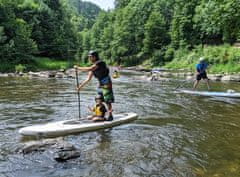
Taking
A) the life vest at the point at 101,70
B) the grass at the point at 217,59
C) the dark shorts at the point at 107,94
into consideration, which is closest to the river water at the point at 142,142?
the dark shorts at the point at 107,94

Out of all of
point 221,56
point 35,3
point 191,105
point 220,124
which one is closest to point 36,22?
point 35,3

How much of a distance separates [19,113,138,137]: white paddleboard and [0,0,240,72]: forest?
13.5 meters

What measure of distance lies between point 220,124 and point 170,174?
456 cm

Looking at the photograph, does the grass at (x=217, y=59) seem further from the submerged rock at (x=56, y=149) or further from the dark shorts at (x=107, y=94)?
the submerged rock at (x=56, y=149)

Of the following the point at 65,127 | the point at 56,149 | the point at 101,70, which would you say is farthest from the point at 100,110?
the point at 56,149

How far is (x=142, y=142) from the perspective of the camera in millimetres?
7809

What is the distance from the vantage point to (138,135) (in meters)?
8.48

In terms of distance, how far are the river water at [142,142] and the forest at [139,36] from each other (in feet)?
35.6

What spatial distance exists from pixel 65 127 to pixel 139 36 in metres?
53.0

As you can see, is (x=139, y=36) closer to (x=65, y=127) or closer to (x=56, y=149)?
(x=65, y=127)

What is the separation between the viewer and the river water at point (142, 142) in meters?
5.95

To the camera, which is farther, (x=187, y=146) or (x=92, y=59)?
(x=92, y=59)

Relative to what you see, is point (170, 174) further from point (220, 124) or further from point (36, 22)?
point (36, 22)

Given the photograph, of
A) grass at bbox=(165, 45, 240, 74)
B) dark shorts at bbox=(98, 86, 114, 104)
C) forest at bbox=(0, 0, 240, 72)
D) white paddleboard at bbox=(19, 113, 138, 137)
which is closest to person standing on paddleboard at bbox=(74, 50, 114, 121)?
dark shorts at bbox=(98, 86, 114, 104)
